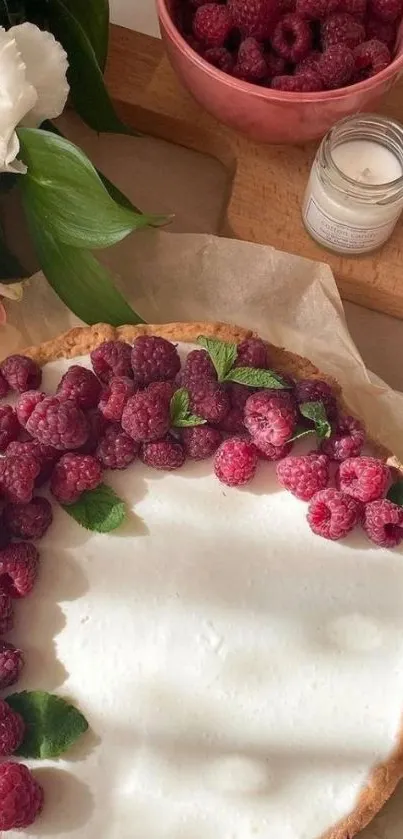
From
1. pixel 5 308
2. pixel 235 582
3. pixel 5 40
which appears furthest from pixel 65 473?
pixel 5 40

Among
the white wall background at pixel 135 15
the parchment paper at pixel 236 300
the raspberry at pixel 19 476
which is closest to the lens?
the raspberry at pixel 19 476

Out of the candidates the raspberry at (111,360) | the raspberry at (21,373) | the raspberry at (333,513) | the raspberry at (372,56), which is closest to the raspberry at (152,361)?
the raspberry at (111,360)

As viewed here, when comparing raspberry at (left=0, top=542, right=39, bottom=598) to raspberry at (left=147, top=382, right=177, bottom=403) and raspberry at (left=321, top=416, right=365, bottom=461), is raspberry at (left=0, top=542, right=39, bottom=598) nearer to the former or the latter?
raspberry at (left=147, top=382, right=177, bottom=403)

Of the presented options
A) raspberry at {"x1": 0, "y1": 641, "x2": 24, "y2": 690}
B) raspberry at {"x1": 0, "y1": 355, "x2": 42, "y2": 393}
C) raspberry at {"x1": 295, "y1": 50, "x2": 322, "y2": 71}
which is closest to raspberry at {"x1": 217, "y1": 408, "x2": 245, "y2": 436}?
raspberry at {"x1": 0, "y1": 355, "x2": 42, "y2": 393}

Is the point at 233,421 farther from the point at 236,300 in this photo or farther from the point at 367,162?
the point at 367,162

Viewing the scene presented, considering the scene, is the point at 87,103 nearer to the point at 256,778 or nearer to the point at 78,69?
the point at 78,69

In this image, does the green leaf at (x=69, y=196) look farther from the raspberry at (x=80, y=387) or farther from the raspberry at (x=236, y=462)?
the raspberry at (x=236, y=462)
